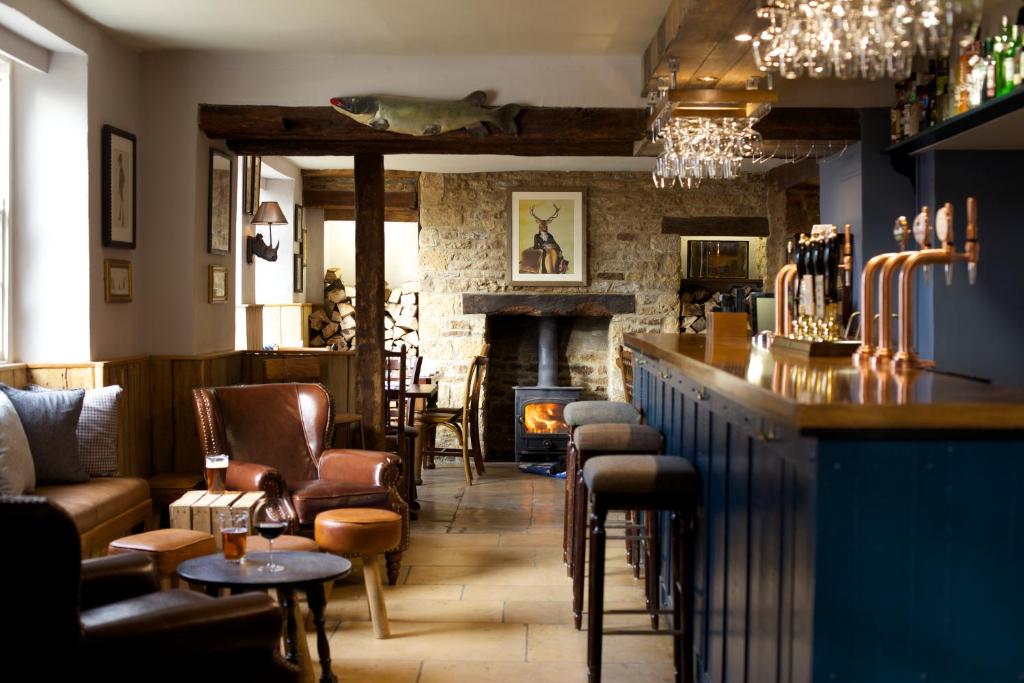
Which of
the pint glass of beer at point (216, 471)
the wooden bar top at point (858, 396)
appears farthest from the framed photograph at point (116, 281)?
the wooden bar top at point (858, 396)

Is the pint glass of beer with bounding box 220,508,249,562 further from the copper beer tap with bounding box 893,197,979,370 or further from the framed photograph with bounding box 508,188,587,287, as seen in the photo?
the framed photograph with bounding box 508,188,587,287

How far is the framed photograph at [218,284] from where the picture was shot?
6.88 m

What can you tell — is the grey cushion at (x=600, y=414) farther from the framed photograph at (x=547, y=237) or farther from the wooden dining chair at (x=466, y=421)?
the framed photograph at (x=547, y=237)

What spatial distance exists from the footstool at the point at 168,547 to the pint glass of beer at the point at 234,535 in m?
0.67

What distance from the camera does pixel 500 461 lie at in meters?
10.8

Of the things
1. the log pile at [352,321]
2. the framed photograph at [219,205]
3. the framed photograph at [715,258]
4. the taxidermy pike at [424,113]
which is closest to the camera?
the taxidermy pike at [424,113]

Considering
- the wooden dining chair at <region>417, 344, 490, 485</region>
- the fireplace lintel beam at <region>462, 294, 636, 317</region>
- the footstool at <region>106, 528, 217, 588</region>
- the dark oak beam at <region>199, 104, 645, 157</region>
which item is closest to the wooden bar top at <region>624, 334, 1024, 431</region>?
the footstool at <region>106, 528, 217, 588</region>

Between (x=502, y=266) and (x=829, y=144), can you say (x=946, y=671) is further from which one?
(x=502, y=266)

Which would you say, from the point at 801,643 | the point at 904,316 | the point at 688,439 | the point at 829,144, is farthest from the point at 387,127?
the point at 801,643

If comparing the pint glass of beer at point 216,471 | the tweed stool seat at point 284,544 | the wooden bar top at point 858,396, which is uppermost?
the wooden bar top at point 858,396

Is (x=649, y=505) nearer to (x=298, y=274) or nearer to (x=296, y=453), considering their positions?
(x=296, y=453)

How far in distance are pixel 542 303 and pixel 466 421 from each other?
1.65 meters

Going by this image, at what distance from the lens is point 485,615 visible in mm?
5160

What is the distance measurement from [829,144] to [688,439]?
316 cm
